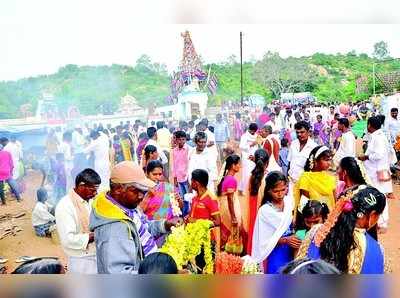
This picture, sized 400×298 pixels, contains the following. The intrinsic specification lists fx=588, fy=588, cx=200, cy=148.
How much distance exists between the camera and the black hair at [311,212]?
Answer: 334 centimetres

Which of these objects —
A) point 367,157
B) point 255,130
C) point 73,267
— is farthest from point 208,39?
point 73,267

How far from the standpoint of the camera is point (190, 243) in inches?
128

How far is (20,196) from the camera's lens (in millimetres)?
3652

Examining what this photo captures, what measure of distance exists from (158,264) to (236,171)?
1.45 m

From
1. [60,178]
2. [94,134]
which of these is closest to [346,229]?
[94,134]

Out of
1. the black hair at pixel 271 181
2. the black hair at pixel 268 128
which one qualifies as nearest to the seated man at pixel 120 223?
the black hair at pixel 271 181

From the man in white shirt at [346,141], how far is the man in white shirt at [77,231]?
1.49 metres

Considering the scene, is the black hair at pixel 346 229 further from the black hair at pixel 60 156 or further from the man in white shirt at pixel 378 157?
the black hair at pixel 60 156

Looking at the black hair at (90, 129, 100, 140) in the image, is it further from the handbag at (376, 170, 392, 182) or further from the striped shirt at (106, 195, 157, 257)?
the handbag at (376, 170, 392, 182)

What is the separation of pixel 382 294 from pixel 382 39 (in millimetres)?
1470

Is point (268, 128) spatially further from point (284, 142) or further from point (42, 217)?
point (42, 217)

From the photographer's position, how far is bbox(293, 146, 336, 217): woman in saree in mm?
3457

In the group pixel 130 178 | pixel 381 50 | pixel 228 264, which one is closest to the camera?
pixel 130 178

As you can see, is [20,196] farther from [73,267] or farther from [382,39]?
[382,39]
